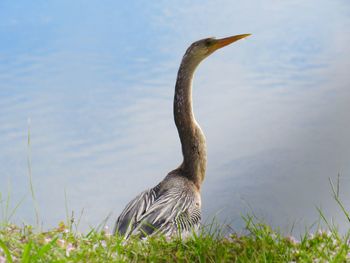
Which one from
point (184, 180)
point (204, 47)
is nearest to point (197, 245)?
point (184, 180)

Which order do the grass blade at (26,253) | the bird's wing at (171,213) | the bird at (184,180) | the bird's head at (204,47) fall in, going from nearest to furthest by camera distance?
the grass blade at (26,253)
the bird's wing at (171,213)
the bird at (184,180)
the bird's head at (204,47)

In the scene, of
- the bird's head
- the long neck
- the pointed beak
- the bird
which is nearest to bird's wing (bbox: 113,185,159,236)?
the bird

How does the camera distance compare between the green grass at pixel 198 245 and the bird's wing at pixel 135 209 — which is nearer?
the green grass at pixel 198 245

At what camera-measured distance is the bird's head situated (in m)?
6.01

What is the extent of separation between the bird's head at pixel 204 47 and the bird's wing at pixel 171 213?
147 centimetres

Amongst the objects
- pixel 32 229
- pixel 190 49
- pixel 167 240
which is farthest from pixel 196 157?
pixel 32 229

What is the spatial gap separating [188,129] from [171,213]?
129 centimetres

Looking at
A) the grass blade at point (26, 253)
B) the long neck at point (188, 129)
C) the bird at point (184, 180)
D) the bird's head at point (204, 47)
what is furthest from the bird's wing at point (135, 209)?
the grass blade at point (26, 253)

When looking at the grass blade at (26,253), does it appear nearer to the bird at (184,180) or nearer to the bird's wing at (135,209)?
the bird at (184,180)

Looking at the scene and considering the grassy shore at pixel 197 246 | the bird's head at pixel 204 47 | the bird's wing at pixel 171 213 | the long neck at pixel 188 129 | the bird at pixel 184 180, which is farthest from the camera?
the bird's head at pixel 204 47

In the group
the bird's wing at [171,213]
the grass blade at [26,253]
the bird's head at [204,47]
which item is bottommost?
the bird's wing at [171,213]

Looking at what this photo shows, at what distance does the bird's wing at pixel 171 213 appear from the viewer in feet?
14.6

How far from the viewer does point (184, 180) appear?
217 inches

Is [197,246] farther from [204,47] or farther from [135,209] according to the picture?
[204,47]
